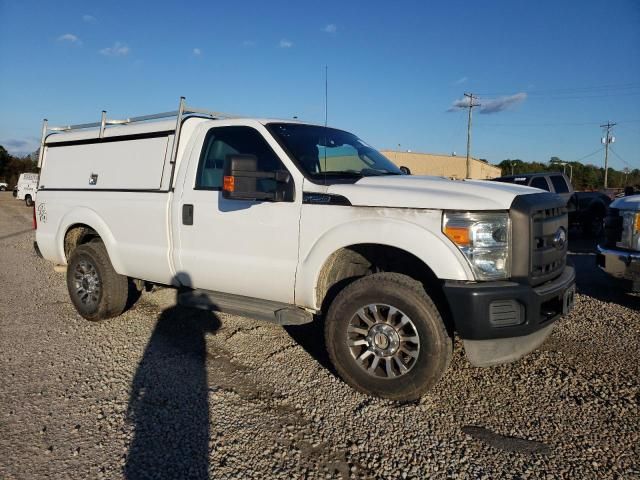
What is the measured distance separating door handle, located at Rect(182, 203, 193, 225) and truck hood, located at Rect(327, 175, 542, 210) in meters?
1.46

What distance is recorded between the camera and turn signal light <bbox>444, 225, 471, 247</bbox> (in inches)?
127

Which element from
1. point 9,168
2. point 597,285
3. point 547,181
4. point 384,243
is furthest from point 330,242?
point 9,168

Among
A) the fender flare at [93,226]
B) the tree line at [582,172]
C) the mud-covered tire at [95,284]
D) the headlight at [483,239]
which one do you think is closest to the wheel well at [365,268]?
the headlight at [483,239]

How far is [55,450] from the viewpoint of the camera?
2938mm

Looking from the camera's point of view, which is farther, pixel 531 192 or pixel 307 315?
pixel 307 315

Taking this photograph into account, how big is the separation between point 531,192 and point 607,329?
90.6 inches

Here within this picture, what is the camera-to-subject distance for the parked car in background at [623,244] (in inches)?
207

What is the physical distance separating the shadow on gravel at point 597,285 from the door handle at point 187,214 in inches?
135

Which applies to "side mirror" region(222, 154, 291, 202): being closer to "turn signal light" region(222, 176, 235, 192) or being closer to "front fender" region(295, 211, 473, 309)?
"turn signal light" region(222, 176, 235, 192)

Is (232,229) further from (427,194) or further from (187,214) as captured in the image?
(427,194)

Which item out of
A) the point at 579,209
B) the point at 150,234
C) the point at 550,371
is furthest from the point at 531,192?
the point at 579,209

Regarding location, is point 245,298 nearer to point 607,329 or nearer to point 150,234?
point 150,234

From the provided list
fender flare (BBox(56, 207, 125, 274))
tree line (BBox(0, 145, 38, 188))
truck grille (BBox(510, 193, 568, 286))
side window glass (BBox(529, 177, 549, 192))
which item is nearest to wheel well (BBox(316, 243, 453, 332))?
truck grille (BBox(510, 193, 568, 286))

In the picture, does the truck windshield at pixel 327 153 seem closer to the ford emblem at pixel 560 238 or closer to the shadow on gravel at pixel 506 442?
the ford emblem at pixel 560 238
